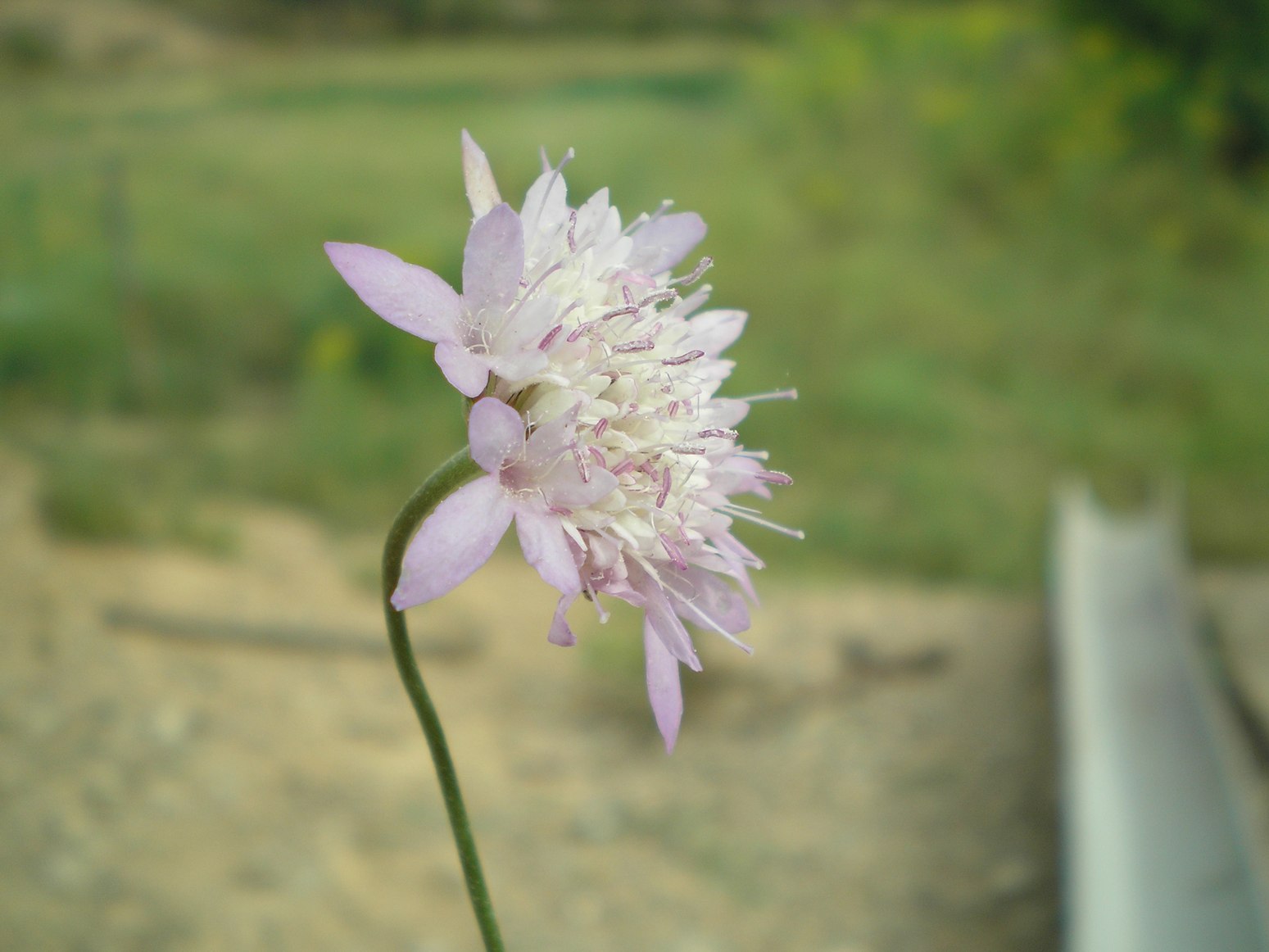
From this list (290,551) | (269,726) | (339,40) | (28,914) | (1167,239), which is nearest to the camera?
(28,914)

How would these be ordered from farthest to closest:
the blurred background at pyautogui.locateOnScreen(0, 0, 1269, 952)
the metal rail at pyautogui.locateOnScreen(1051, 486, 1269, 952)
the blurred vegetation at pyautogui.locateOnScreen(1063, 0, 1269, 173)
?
the blurred vegetation at pyautogui.locateOnScreen(1063, 0, 1269, 173)
the blurred background at pyautogui.locateOnScreen(0, 0, 1269, 952)
the metal rail at pyautogui.locateOnScreen(1051, 486, 1269, 952)

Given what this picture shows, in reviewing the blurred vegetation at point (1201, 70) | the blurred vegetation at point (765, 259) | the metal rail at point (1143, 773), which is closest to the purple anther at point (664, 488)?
the metal rail at point (1143, 773)

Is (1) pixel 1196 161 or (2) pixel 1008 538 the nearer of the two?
(2) pixel 1008 538

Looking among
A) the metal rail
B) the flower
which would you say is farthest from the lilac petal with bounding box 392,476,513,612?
the metal rail

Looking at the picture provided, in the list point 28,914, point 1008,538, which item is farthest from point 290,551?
point 1008,538

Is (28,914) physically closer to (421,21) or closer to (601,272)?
(601,272)

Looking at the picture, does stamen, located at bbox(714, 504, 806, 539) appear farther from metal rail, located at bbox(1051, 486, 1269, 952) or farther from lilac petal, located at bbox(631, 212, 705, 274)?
metal rail, located at bbox(1051, 486, 1269, 952)
